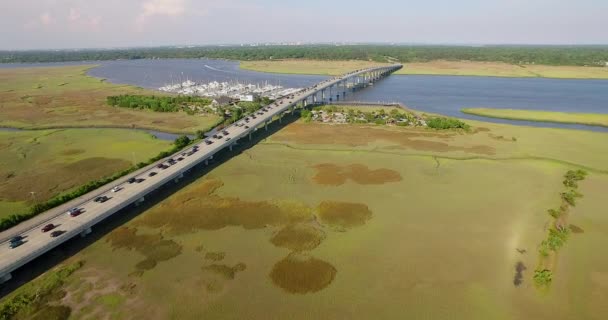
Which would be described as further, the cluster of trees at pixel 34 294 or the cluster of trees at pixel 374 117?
the cluster of trees at pixel 374 117

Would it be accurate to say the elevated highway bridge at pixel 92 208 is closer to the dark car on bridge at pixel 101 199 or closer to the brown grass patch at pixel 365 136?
the dark car on bridge at pixel 101 199

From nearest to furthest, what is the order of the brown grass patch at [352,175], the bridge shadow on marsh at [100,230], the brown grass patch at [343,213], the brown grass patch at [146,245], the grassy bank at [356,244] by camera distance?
1. the grassy bank at [356,244]
2. the bridge shadow on marsh at [100,230]
3. the brown grass patch at [146,245]
4. the brown grass patch at [343,213]
5. the brown grass patch at [352,175]

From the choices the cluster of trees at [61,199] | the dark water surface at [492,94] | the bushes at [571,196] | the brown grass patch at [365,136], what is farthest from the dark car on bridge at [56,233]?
the dark water surface at [492,94]

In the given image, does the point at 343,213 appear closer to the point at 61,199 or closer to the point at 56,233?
the point at 56,233

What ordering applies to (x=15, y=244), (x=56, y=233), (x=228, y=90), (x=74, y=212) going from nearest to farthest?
(x=15, y=244) < (x=56, y=233) < (x=74, y=212) < (x=228, y=90)

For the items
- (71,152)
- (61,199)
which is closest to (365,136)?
(61,199)

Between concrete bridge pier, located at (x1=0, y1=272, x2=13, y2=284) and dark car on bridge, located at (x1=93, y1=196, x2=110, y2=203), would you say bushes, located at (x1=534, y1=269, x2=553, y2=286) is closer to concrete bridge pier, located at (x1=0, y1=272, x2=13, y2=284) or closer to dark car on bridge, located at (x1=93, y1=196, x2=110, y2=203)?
dark car on bridge, located at (x1=93, y1=196, x2=110, y2=203)
